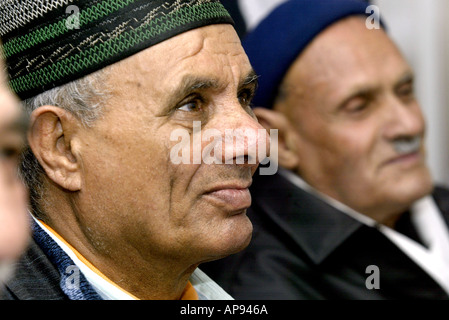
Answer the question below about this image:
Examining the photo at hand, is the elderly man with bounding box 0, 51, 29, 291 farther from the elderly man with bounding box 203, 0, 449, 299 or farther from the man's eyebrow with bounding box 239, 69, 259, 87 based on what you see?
the elderly man with bounding box 203, 0, 449, 299

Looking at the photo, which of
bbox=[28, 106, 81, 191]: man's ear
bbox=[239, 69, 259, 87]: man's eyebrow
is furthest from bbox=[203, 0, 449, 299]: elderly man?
bbox=[28, 106, 81, 191]: man's ear

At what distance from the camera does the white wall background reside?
13.9 ft

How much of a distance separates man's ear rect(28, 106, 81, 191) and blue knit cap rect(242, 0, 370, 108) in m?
1.19

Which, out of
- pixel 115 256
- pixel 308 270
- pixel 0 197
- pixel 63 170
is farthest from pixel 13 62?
pixel 308 270

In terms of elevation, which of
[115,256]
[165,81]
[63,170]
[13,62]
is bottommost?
[115,256]

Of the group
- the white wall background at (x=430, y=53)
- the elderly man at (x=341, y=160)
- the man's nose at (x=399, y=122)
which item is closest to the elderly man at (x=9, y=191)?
the elderly man at (x=341, y=160)

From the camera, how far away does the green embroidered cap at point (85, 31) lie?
63.1 inches

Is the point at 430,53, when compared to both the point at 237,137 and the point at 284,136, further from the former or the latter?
the point at 237,137

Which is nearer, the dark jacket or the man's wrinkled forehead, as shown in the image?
the man's wrinkled forehead

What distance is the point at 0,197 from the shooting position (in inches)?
39.2

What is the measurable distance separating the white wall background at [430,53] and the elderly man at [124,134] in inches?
109

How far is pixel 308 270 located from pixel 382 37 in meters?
1.16

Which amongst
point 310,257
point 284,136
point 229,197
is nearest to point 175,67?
point 229,197

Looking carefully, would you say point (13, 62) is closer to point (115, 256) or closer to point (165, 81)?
point (165, 81)
